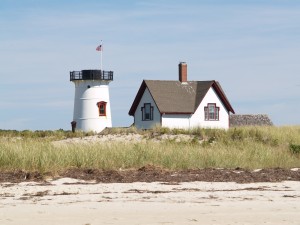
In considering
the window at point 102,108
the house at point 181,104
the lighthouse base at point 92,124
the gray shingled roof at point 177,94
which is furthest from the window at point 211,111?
the window at point 102,108

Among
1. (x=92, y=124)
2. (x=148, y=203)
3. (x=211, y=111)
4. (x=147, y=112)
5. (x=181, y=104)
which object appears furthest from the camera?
(x=92, y=124)

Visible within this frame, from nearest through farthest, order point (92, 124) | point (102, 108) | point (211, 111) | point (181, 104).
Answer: point (181, 104)
point (211, 111)
point (92, 124)
point (102, 108)

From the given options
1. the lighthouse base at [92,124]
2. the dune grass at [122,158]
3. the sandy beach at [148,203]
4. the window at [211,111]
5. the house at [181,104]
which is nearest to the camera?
the sandy beach at [148,203]

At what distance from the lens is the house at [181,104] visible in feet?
165

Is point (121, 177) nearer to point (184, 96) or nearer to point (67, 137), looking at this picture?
point (67, 137)

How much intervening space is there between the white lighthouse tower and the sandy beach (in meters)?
36.3

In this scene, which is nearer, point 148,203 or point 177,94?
point 148,203

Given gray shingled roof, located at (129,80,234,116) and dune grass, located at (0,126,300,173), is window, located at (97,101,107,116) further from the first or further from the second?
dune grass, located at (0,126,300,173)

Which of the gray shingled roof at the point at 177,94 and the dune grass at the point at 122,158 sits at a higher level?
the gray shingled roof at the point at 177,94

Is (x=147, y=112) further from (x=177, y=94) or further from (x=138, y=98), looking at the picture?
(x=177, y=94)

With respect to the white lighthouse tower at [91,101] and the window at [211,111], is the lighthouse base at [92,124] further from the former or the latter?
the window at [211,111]

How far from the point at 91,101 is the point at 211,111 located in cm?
965

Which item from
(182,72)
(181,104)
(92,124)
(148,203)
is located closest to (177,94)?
(181,104)

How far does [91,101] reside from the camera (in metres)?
54.7
